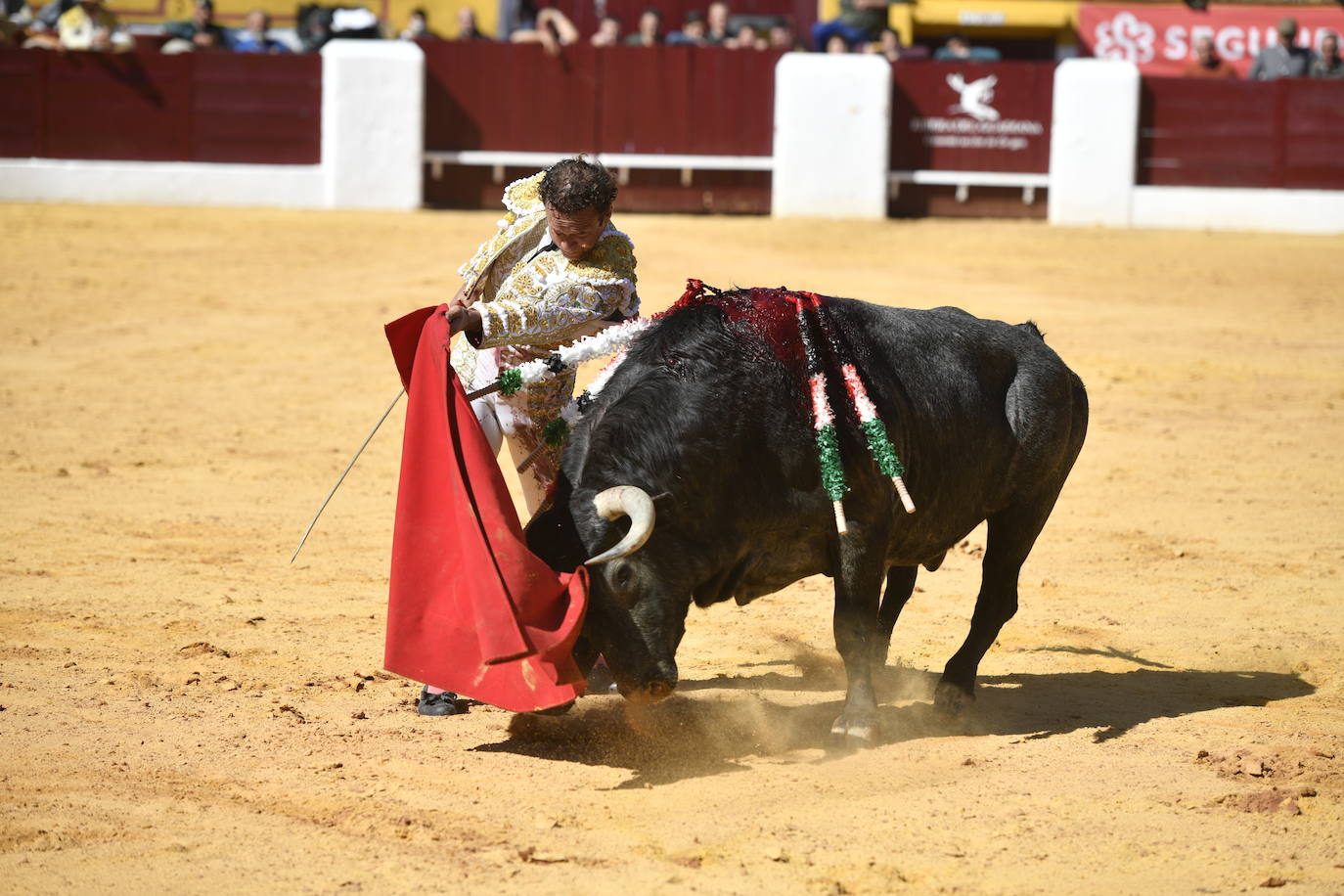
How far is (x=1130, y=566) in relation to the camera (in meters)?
6.05

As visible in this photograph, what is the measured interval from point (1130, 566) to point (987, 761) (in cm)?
236

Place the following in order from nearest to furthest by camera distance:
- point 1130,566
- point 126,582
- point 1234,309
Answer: point 126,582, point 1130,566, point 1234,309

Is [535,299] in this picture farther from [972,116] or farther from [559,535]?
[972,116]

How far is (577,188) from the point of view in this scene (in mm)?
3887

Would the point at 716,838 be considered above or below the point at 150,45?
below

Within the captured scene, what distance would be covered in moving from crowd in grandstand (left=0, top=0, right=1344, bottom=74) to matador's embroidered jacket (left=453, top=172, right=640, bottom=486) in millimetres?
10738

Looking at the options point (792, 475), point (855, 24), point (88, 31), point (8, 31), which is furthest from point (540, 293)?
point (855, 24)

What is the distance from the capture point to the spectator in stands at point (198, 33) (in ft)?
47.2

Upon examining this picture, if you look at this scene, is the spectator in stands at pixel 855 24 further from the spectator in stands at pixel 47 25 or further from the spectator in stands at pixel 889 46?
the spectator in stands at pixel 47 25

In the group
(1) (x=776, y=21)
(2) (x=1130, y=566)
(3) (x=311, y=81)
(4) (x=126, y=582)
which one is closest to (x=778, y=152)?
(1) (x=776, y=21)

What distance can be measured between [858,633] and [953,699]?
439 mm

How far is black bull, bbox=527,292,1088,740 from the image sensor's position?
12.3 feet

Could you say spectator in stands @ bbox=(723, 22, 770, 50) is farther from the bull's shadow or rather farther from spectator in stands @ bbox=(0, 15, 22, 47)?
the bull's shadow

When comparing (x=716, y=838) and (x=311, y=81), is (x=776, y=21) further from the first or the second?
(x=716, y=838)
